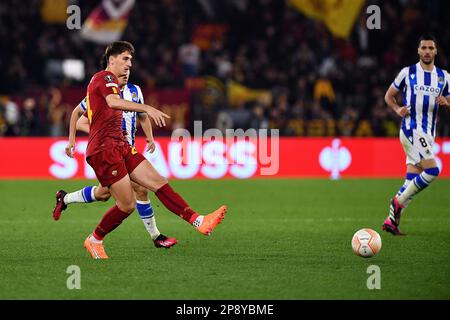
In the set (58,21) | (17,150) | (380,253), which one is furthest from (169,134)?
(380,253)

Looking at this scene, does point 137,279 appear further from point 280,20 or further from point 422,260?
point 280,20

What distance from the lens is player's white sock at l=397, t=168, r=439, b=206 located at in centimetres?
1041

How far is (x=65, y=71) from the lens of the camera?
23688 millimetres

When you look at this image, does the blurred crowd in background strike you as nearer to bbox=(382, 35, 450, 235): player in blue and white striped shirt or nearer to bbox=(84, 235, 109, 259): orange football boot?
bbox=(382, 35, 450, 235): player in blue and white striped shirt

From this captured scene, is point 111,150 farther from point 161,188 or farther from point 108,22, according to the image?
point 108,22

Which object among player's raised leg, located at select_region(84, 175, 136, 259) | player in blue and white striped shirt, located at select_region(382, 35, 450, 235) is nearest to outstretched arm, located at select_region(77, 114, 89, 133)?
player's raised leg, located at select_region(84, 175, 136, 259)

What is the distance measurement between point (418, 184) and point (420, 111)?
0.85 metres

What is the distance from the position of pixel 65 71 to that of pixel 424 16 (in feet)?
32.4

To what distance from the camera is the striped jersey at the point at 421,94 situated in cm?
1057

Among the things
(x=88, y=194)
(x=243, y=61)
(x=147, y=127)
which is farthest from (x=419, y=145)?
(x=243, y=61)

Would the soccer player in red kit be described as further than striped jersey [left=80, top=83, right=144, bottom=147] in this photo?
No

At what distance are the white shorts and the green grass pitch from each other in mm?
855

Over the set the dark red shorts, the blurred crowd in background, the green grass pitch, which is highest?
the blurred crowd in background

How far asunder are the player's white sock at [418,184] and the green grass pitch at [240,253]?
43cm
